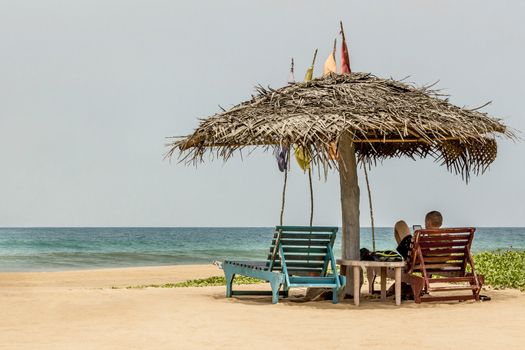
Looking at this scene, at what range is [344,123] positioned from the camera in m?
9.00

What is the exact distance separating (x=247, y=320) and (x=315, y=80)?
355 cm

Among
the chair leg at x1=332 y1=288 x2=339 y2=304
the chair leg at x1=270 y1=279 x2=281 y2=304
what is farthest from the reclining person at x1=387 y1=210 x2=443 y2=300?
the chair leg at x1=270 y1=279 x2=281 y2=304

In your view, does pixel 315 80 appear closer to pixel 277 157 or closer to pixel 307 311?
pixel 277 157

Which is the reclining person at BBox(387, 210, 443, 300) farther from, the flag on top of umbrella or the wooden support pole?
the flag on top of umbrella

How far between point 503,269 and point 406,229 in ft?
18.1

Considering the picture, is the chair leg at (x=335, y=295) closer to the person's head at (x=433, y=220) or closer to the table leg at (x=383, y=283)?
the table leg at (x=383, y=283)

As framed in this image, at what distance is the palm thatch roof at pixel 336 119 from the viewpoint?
9.02 m

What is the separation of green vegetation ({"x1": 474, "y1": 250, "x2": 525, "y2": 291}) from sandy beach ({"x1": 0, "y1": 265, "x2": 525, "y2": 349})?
1816 mm

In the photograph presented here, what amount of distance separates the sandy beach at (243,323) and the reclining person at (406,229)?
627 millimetres

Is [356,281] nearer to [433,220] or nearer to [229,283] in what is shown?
[433,220]

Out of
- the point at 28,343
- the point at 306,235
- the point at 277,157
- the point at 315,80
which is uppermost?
the point at 315,80

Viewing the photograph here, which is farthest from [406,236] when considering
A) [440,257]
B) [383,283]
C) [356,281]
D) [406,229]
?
[356,281]

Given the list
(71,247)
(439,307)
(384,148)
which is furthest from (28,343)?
(71,247)

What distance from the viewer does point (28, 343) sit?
6773mm
